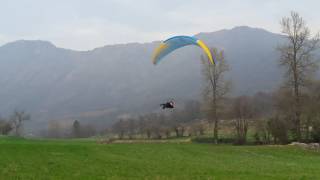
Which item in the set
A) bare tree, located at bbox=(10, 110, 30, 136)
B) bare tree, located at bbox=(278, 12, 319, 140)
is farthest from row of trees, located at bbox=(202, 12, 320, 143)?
bare tree, located at bbox=(10, 110, 30, 136)

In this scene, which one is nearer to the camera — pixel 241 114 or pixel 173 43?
pixel 173 43

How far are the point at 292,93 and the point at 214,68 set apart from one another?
997 cm

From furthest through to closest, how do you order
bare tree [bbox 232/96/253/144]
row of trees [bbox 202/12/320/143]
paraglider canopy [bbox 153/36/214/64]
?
1. bare tree [bbox 232/96/253/144]
2. row of trees [bbox 202/12/320/143]
3. paraglider canopy [bbox 153/36/214/64]

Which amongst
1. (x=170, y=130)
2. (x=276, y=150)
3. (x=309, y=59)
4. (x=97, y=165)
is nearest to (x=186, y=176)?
(x=97, y=165)

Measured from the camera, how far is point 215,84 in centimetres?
5872

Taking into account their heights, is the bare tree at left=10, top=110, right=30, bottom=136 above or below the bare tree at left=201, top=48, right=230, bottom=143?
below

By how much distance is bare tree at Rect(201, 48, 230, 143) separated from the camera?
193 ft

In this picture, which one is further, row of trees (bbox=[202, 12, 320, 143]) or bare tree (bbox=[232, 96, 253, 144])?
bare tree (bbox=[232, 96, 253, 144])

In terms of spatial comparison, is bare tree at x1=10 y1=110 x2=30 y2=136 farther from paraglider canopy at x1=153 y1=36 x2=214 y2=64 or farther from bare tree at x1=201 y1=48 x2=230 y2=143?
paraglider canopy at x1=153 y1=36 x2=214 y2=64

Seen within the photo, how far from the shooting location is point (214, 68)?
5838cm

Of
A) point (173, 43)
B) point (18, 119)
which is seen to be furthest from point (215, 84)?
point (18, 119)

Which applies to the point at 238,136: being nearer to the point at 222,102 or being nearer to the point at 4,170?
the point at 222,102

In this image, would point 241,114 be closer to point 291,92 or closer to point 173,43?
point 291,92

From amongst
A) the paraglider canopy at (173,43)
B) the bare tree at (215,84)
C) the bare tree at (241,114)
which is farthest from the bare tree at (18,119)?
the paraglider canopy at (173,43)
